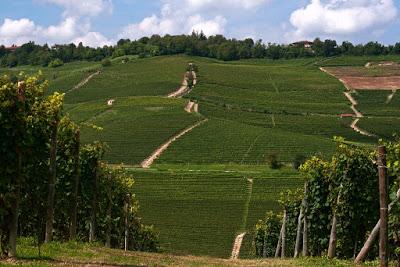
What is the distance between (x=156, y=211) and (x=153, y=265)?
46936 mm

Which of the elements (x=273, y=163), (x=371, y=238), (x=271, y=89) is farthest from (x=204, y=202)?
(x=271, y=89)

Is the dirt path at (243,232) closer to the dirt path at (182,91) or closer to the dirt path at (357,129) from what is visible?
the dirt path at (357,129)

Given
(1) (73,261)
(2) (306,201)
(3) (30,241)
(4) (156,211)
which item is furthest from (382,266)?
(4) (156,211)

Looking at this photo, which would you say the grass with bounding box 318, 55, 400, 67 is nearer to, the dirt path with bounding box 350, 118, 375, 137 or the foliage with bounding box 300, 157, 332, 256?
the dirt path with bounding box 350, 118, 375, 137

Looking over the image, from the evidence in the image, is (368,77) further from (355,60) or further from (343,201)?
(343,201)

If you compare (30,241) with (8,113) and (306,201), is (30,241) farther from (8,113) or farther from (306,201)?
(306,201)

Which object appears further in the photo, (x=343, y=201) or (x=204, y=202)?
(x=204, y=202)

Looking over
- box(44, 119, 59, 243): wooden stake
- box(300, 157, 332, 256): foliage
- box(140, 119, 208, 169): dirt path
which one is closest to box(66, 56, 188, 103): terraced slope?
box(140, 119, 208, 169): dirt path

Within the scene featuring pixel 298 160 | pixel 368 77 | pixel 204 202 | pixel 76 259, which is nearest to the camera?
pixel 76 259

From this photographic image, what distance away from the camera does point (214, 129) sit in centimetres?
9756

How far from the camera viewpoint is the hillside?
2283 inches

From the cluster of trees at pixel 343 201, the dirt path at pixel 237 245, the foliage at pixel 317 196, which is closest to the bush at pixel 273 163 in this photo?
the dirt path at pixel 237 245

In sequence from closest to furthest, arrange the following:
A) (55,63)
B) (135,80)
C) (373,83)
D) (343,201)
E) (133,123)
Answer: (343,201) → (133,123) → (373,83) → (135,80) → (55,63)

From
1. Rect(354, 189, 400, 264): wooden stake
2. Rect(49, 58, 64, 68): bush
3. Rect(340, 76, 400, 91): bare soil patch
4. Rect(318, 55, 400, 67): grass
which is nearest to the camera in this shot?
Rect(354, 189, 400, 264): wooden stake
